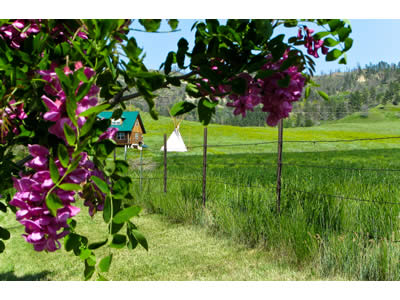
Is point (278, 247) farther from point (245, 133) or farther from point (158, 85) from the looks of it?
point (245, 133)

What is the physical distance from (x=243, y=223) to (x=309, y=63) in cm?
321

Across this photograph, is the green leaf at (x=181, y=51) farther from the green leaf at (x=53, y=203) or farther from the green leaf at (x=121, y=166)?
the green leaf at (x=53, y=203)

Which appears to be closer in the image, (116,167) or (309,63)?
(116,167)

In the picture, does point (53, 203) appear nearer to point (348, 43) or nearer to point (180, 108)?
point (180, 108)

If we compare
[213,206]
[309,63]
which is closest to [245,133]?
[213,206]

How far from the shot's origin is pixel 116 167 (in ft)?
2.84

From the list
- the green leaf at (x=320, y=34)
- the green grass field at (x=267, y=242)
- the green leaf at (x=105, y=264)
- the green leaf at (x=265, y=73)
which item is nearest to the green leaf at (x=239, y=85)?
the green leaf at (x=265, y=73)

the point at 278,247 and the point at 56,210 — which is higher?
the point at 56,210

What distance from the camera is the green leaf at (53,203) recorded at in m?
0.68

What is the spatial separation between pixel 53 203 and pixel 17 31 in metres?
0.57

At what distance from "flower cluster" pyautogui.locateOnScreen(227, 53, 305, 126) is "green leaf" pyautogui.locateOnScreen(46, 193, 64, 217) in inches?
19.7

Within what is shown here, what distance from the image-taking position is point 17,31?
100 centimetres

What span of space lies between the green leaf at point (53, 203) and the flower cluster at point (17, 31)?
503mm

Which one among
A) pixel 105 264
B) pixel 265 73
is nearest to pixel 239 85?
pixel 265 73
